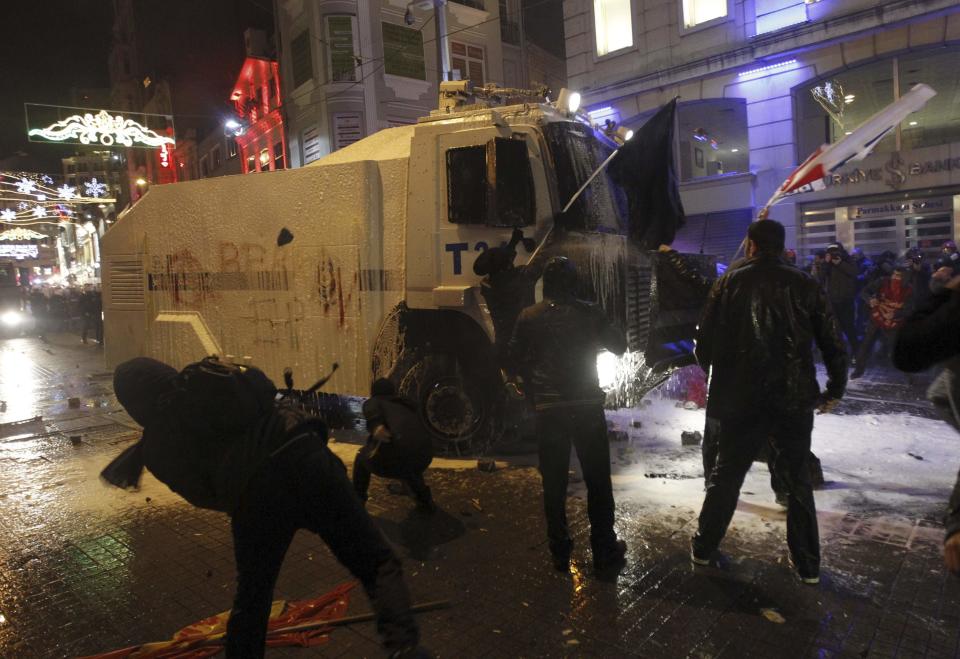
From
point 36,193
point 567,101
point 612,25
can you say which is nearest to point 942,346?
point 567,101

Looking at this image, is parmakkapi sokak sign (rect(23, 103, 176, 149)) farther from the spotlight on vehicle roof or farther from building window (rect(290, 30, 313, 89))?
the spotlight on vehicle roof

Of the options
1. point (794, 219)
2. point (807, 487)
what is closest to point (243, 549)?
point (807, 487)

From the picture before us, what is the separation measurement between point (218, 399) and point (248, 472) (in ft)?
1.05

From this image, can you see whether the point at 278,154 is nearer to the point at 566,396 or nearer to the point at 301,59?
the point at 301,59

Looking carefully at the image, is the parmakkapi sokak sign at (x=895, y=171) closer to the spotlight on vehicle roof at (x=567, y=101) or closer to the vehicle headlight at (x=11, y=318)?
the spotlight on vehicle roof at (x=567, y=101)

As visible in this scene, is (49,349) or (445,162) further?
(49,349)

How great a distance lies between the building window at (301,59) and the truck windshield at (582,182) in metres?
18.5

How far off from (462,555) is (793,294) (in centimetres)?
259

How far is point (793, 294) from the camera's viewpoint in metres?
3.44

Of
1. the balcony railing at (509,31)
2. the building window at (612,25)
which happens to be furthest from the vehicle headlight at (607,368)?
the balcony railing at (509,31)

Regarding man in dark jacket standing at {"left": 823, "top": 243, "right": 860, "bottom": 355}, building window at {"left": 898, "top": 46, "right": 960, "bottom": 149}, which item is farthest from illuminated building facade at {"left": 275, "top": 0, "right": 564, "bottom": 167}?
man in dark jacket standing at {"left": 823, "top": 243, "right": 860, "bottom": 355}

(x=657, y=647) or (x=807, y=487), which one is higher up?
(x=807, y=487)

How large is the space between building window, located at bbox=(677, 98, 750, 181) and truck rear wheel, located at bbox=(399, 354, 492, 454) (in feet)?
40.6

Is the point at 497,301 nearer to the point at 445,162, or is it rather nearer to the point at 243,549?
the point at 445,162
